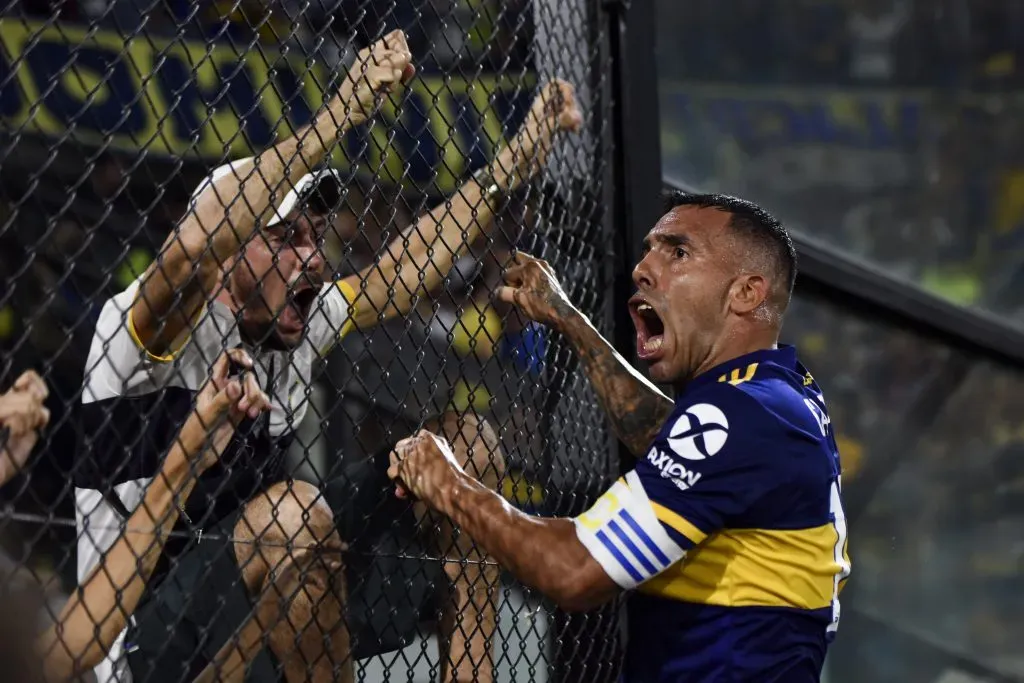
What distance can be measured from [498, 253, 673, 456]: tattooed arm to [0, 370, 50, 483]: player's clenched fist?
1140 millimetres

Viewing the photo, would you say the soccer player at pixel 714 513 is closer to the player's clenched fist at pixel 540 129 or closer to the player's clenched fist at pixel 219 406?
the player's clenched fist at pixel 219 406

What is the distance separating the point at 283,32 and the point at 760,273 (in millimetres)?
3272

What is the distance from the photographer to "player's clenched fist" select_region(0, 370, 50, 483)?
226 cm

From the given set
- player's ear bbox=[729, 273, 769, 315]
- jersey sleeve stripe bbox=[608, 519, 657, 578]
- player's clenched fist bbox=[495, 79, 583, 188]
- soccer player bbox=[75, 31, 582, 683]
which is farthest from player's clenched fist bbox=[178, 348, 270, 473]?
player's clenched fist bbox=[495, 79, 583, 188]

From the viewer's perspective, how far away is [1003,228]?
17.7 feet

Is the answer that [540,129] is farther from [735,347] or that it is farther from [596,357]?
[735,347]

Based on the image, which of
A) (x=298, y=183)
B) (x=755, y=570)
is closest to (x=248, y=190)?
(x=298, y=183)

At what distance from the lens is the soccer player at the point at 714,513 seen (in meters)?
2.39

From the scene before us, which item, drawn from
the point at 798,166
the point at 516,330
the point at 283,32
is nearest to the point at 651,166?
the point at 516,330

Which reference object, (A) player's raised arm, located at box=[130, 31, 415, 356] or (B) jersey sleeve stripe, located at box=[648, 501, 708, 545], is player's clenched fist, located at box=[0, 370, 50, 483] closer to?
(A) player's raised arm, located at box=[130, 31, 415, 356]

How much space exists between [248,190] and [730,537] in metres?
1.37

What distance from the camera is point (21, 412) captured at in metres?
2.27

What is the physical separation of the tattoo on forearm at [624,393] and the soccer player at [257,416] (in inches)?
14.3

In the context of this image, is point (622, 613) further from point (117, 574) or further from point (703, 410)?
point (117, 574)
